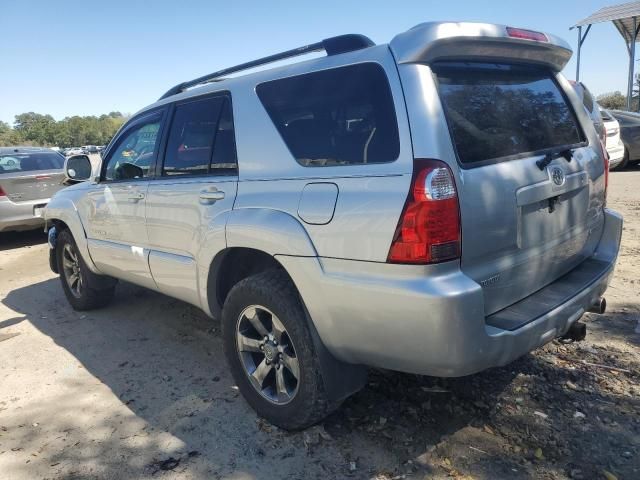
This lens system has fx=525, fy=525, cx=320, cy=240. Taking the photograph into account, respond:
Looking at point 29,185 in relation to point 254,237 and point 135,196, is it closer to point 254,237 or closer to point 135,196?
point 135,196

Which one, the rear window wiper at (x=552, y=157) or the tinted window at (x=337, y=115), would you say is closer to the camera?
the tinted window at (x=337, y=115)

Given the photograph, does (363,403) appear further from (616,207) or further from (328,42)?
(616,207)

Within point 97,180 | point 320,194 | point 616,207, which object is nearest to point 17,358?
point 97,180

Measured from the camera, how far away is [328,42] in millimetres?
2760

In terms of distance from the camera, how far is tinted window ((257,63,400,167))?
2.37 m

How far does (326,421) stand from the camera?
297 centimetres

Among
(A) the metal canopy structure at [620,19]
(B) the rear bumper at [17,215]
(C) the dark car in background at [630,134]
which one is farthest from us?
(A) the metal canopy structure at [620,19]

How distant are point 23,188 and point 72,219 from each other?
423 centimetres

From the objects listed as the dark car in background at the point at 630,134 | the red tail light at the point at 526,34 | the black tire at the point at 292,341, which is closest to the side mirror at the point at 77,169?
the black tire at the point at 292,341

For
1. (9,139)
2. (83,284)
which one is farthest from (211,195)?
(9,139)

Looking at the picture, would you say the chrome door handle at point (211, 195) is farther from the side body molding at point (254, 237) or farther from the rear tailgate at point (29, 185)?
the rear tailgate at point (29, 185)

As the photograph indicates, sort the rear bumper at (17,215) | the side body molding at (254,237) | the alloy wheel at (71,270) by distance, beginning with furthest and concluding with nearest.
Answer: the rear bumper at (17,215) < the alloy wheel at (71,270) < the side body molding at (254,237)

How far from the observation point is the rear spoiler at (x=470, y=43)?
2.30 m

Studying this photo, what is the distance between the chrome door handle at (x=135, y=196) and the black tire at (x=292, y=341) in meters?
1.33
